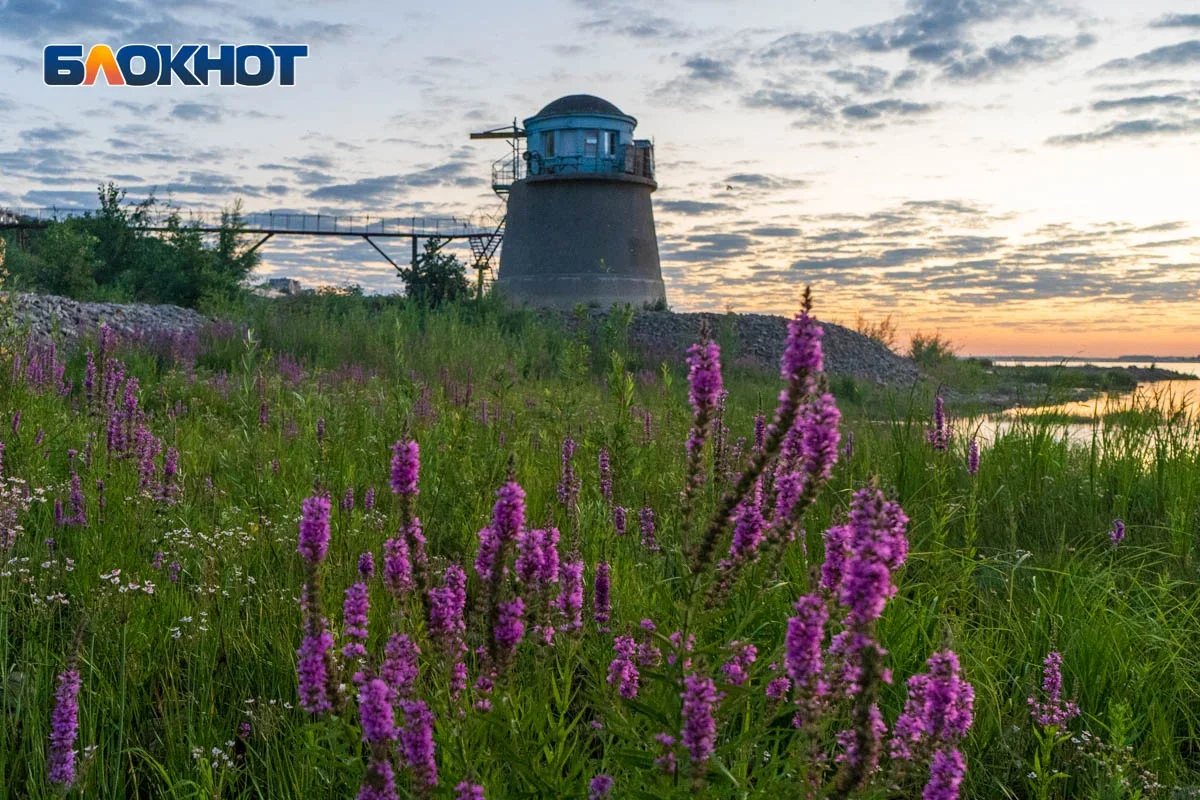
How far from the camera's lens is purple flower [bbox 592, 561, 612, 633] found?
2.77 metres

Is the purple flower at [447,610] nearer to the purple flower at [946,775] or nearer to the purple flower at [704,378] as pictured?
the purple flower at [704,378]

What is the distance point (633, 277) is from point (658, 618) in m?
34.4

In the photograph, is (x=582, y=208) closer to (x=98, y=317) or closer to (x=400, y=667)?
(x=98, y=317)

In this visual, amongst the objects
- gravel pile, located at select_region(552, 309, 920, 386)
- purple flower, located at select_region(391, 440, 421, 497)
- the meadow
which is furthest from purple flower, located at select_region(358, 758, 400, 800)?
gravel pile, located at select_region(552, 309, 920, 386)

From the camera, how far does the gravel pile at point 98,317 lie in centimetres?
1535

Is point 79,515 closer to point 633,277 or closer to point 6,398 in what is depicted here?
point 6,398

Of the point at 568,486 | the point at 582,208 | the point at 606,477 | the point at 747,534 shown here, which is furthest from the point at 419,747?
the point at 582,208

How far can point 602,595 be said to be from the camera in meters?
2.86

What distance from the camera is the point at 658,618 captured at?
324 cm

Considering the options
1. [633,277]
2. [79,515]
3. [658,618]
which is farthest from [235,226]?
[658,618]

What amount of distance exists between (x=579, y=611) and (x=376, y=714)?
991 millimetres

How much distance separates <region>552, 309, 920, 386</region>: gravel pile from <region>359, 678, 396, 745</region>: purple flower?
22.5m

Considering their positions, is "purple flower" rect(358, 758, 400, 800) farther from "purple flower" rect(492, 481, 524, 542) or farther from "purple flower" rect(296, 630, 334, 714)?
"purple flower" rect(492, 481, 524, 542)

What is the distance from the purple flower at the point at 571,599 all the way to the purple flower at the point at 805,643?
846mm
